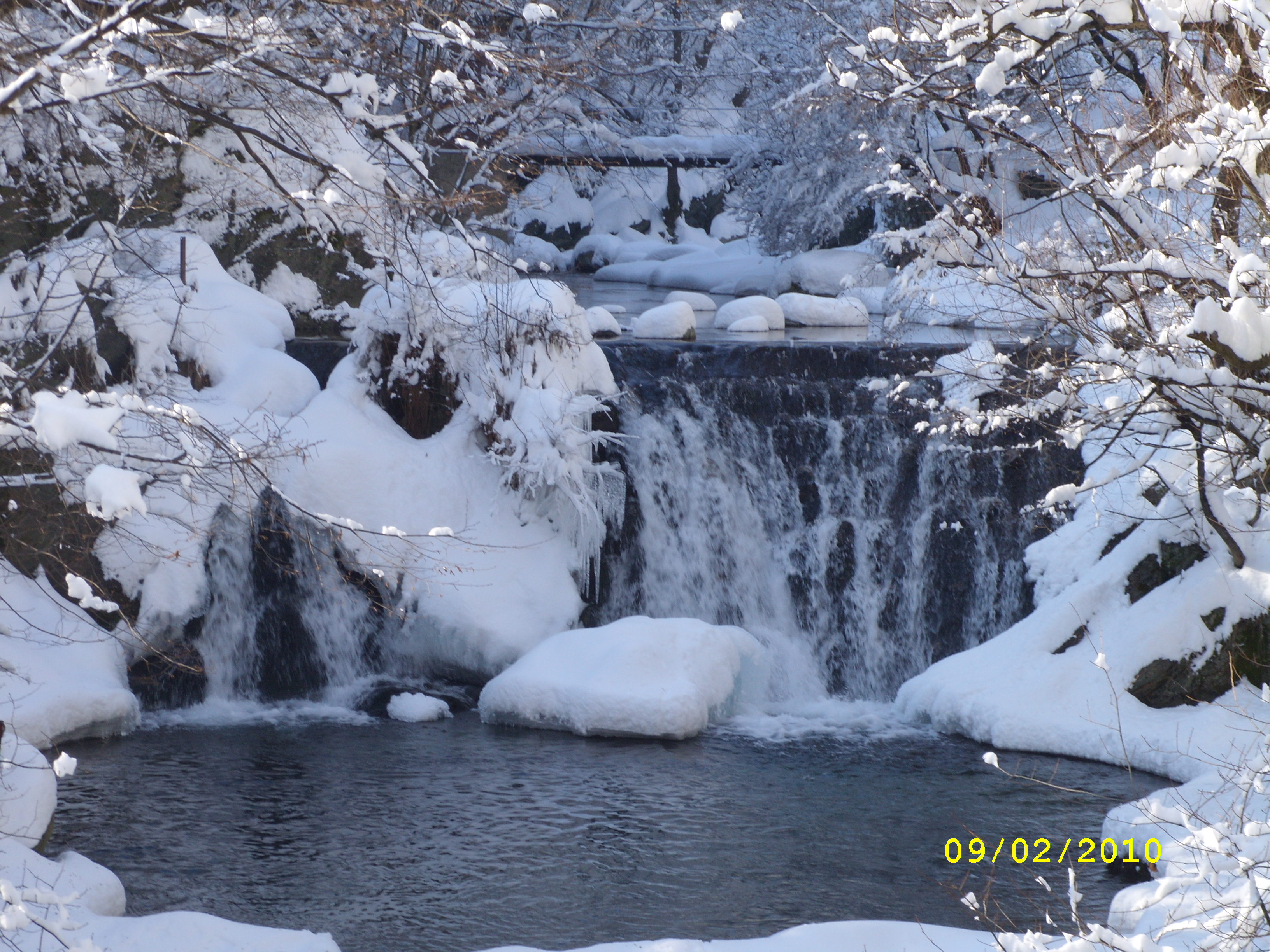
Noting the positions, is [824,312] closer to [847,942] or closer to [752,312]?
[752,312]

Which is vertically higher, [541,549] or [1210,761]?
[541,549]

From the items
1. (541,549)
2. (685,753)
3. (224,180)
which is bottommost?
(685,753)

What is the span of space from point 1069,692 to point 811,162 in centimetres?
1388

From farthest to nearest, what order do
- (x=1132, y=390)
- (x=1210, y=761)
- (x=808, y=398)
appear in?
(x=808, y=398) → (x=1210, y=761) → (x=1132, y=390)

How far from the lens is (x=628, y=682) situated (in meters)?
8.94

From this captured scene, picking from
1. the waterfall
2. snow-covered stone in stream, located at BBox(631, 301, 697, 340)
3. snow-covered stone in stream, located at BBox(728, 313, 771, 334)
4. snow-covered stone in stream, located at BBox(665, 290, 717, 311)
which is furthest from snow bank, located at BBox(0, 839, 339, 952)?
snow-covered stone in stream, located at BBox(665, 290, 717, 311)

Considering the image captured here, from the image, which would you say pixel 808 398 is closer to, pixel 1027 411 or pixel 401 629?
pixel 401 629

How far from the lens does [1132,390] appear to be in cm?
626

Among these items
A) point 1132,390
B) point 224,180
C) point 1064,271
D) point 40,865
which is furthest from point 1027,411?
point 224,180

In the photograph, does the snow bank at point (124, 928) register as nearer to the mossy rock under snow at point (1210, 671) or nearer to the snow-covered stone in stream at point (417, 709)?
the snow-covered stone in stream at point (417, 709)

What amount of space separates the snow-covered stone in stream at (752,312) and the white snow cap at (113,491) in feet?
45.5
